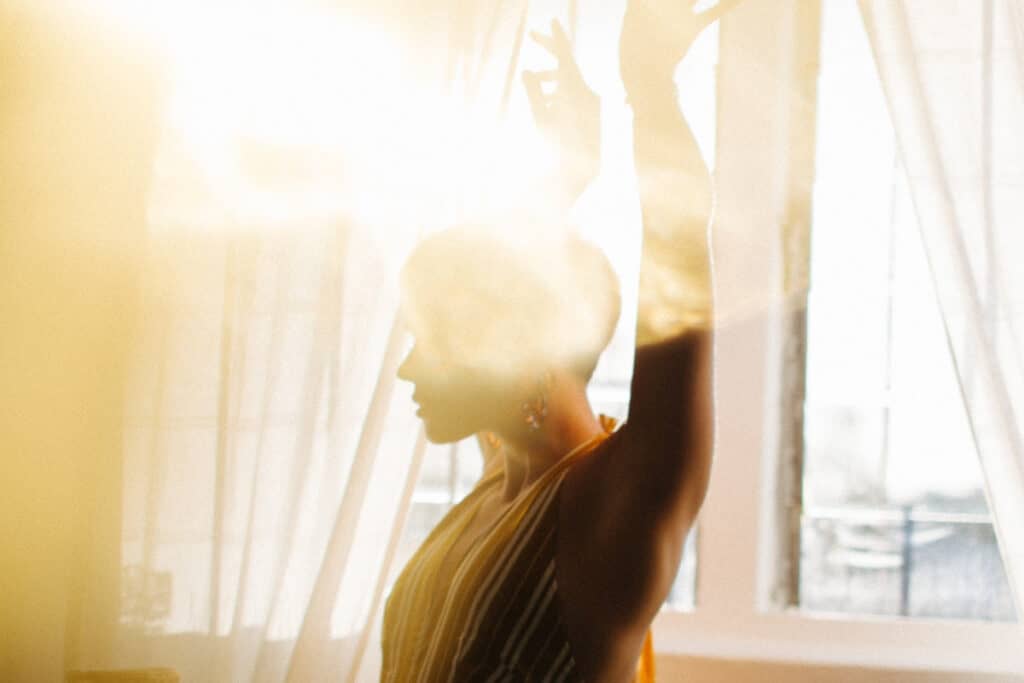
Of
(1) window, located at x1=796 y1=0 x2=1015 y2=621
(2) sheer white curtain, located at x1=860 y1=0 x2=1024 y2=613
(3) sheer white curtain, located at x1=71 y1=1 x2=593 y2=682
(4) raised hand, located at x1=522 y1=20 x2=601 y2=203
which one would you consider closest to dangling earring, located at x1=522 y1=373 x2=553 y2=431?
(4) raised hand, located at x1=522 y1=20 x2=601 y2=203

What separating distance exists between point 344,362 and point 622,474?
0.85m

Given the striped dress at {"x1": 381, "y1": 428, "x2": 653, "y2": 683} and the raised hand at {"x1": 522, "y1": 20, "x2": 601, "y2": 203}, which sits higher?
the raised hand at {"x1": 522, "y1": 20, "x2": 601, "y2": 203}

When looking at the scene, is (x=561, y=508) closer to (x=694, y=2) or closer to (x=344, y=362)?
(x=694, y=2)

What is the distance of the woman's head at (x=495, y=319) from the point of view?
3.30 ft

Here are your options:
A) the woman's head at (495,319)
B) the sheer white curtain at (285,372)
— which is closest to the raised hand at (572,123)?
the woman's head at (495,319)

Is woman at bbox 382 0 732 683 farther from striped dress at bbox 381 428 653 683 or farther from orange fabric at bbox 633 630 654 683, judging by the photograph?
orange fabric at bbox 633 630 654 683

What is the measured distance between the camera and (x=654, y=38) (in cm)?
84

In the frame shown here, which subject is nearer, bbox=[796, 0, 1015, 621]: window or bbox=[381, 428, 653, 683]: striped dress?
bbox=[381, 428, 653, 683]: striped dress

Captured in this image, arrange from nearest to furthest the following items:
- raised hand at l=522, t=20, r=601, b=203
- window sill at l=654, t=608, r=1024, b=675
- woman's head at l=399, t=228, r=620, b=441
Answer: woman's head at l=399, t=228, r=620, b=441
raised hand at l=522, t=20, r=601, b=203
window sill at l=654, t=608, r=1024, b=675

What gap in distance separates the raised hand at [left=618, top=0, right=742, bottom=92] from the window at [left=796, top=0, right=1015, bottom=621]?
113cm

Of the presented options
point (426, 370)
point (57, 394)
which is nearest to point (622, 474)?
point (426, 370)

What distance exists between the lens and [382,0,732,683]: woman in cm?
83

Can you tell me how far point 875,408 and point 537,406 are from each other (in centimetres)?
106

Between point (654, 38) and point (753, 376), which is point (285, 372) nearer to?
point (753, 376)
